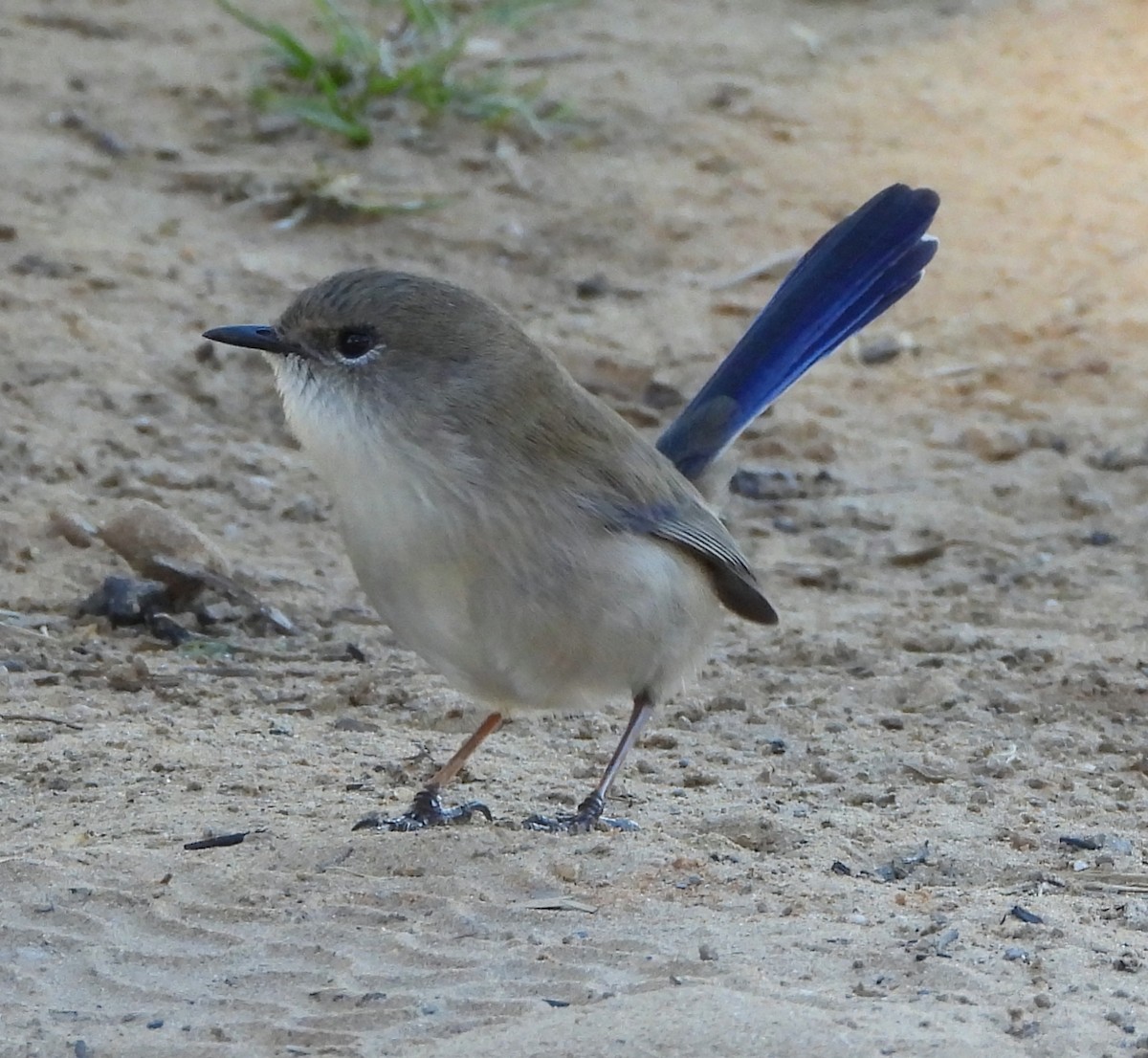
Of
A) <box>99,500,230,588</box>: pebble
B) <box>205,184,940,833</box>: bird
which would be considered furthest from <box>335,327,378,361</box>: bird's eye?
<box>99,500,230,588</box>: pebble

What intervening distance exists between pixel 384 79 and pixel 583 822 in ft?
19.4

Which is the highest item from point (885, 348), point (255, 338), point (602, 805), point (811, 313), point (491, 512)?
point (811, 313)

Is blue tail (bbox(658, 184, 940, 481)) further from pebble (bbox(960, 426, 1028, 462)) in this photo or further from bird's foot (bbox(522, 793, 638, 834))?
pebble (bbox(960, 426, 1028, 462))

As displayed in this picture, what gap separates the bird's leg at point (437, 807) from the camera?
16.6ft

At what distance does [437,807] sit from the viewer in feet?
17.0

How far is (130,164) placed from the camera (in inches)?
379

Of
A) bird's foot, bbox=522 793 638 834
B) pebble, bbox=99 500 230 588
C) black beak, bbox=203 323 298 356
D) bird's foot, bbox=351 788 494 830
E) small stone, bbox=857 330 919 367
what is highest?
black beak, bbox=203 323 298 356

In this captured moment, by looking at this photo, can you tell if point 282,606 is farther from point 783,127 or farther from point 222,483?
point 783,127

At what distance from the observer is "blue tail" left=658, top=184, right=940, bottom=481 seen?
6.37 metres

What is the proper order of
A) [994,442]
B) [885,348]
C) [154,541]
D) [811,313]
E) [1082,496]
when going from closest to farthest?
[811,313], [154,541], [1082,496], [994,442], [885,348]

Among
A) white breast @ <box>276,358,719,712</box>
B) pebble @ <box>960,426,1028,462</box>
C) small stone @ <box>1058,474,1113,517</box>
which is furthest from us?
Result: pebble @ <box>960,426,1028,462</box>

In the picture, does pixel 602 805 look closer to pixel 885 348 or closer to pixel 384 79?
pixel 885 348

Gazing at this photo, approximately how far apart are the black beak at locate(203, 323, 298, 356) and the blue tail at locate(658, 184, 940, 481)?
5.26ft

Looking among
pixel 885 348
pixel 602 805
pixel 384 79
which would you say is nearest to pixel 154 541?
pixel 602 805
